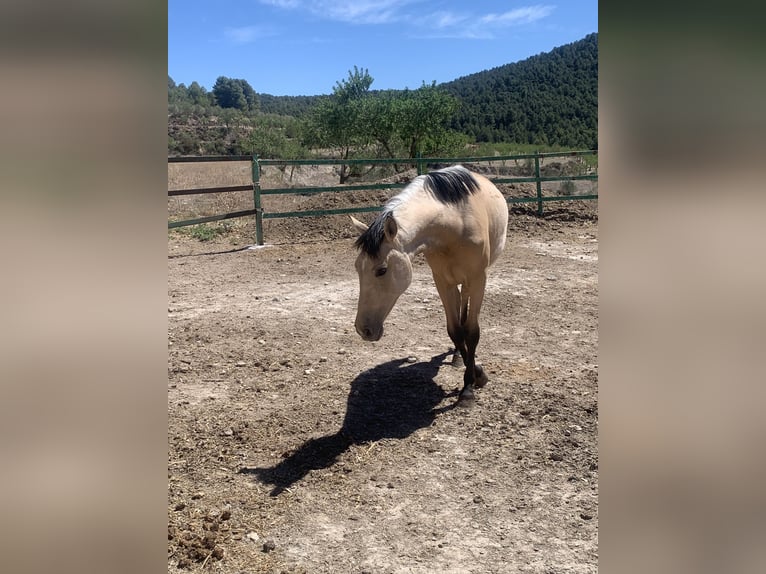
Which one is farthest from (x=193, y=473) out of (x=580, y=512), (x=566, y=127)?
(x=566, y=127)

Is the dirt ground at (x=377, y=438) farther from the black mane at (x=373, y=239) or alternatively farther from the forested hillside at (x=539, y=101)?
the forested hillside at (x=539, y=101)

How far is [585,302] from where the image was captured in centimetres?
591

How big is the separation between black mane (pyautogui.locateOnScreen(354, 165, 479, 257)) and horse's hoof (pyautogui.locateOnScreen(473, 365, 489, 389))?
1272mm

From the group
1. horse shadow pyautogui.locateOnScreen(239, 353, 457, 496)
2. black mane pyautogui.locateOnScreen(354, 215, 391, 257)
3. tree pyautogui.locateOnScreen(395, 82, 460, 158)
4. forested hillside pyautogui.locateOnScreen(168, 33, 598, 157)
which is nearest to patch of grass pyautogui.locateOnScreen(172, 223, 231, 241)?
forested hillside pyautogui.locateOnScreen(168, 33, 598, 157)

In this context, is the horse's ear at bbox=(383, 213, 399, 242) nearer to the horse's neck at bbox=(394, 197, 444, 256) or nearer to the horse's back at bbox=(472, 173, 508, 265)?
the horse's neck at bbox=(394, 197, 444, 256)

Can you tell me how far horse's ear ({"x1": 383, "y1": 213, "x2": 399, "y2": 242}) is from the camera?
302cm

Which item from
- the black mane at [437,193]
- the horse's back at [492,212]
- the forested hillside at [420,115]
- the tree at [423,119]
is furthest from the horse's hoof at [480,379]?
the tree at [423,119]

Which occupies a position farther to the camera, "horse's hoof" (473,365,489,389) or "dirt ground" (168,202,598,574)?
"horse's hoof" (473,365,489,389)

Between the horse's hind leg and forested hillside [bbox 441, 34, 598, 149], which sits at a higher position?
forested hillside [bbox 441, 34, 598, 149]

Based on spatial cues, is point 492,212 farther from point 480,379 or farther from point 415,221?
point 480,379

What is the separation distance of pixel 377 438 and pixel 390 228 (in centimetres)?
133

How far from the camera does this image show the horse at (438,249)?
310 cm
